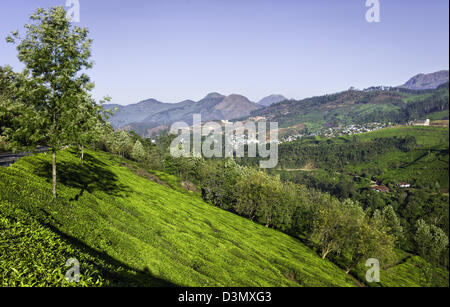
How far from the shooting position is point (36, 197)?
69.7 feet

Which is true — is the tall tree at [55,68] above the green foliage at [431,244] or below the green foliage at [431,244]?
above

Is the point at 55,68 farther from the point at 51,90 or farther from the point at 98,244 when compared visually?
the point at 98,244

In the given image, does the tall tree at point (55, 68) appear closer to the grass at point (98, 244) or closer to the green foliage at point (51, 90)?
the green foliage at point (51, 90)

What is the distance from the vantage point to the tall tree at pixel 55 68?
66.8 ft

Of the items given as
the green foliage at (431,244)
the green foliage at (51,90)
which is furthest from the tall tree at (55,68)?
the green foliage at (431,244)

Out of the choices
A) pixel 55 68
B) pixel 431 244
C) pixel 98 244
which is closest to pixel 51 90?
pixel 55 68

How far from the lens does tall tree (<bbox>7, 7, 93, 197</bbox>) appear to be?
20375 mm

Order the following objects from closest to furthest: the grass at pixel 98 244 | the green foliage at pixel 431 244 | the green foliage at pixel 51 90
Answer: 1. the grass at pixel 98 244
2. the green foliage at pixel 51 90
3. the green foliage at pixel 431 244

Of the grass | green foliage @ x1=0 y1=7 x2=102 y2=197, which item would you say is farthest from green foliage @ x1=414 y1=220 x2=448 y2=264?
green foliage @ x1=0 y1=7 x2=102 y2=197

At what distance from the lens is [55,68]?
841 inches

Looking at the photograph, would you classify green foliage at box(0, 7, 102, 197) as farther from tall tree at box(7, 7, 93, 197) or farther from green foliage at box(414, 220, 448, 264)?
green foliage at box(414, 220, 448, 264)
